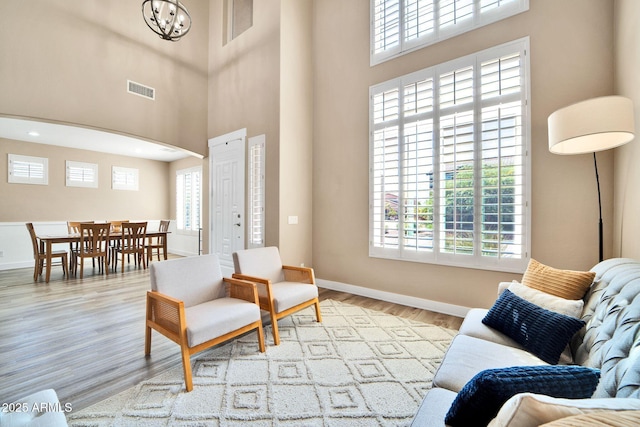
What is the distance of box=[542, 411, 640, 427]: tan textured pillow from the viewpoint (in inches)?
19.8

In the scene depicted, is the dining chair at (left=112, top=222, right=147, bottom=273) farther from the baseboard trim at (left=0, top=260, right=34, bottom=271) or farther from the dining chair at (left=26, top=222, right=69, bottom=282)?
the baseboard trim at (left=0, top=260, right=34, bottom=271)

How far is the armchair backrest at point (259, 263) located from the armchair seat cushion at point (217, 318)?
1.45ft

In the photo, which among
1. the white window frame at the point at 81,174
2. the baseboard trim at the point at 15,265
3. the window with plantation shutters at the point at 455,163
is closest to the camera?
the window with plantation shutters at the point at 455,163

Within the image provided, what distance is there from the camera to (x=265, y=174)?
439 cm

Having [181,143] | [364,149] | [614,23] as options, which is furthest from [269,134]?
[614,23]

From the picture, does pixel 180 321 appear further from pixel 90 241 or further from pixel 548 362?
pixel 90 241

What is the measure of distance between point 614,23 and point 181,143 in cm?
594

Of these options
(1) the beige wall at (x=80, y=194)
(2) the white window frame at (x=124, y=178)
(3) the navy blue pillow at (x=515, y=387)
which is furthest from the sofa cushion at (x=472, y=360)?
(2) the white window frame at (x=124, y=178)

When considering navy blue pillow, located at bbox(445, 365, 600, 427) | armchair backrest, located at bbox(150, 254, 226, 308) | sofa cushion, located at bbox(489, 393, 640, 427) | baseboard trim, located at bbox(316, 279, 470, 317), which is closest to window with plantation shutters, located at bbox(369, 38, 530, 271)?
baseboard trim, located at bbox(316, 279, 470, 317)

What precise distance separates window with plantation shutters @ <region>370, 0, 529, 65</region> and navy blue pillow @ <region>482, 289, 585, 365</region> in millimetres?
3006

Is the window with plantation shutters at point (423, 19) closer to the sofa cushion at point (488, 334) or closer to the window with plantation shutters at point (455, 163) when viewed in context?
the window with plantation shutters at point (455, 163)

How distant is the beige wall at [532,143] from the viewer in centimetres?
252

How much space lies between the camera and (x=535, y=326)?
156 centimetres

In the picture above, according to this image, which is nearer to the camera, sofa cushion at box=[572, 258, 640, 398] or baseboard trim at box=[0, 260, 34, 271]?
sofa cushion at box=[572, 258, 640, 398]
